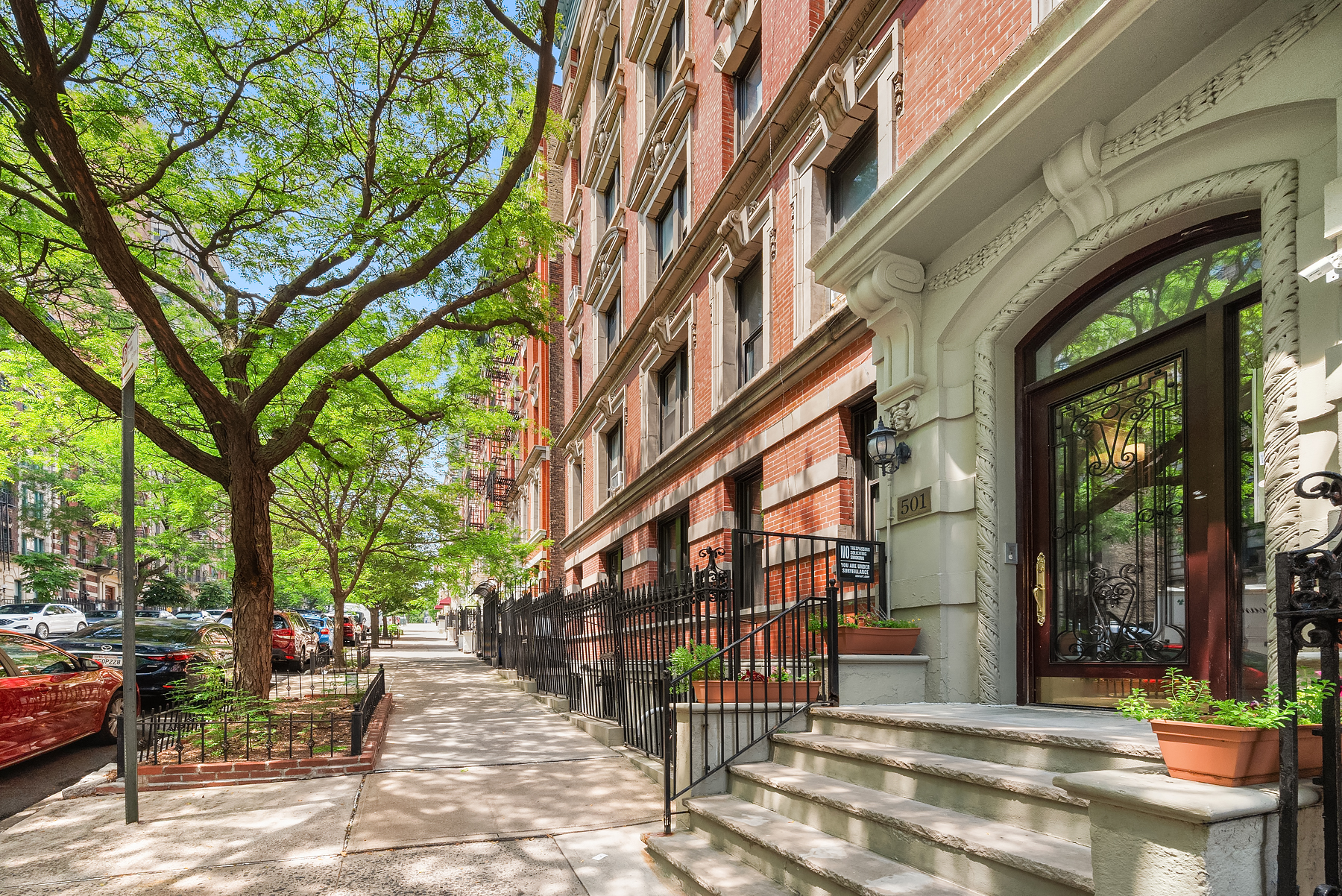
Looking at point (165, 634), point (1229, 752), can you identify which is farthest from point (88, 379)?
point (1229, 752)

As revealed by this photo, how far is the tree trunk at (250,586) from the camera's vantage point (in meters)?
10.3

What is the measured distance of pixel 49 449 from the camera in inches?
776

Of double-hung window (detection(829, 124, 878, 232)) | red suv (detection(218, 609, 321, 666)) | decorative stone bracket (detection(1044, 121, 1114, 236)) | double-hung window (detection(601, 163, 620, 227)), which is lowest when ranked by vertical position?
red suv (detection(218, 609, 321, 666))

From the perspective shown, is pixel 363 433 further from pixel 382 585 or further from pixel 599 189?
pixel 382 585

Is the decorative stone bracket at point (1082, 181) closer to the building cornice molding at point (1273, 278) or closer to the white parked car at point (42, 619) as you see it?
the building cornice molding at point (1273, 278)

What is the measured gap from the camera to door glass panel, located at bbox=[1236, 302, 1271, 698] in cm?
485

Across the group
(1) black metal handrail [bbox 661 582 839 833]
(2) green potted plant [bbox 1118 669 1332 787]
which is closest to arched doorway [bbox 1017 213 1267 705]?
(1) black metal handrail [bbox 661 582 839 833]

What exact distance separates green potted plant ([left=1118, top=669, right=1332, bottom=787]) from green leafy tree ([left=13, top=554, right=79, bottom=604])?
56.7 m

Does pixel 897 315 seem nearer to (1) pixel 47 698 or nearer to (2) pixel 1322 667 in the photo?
(2) pixel 1322 667

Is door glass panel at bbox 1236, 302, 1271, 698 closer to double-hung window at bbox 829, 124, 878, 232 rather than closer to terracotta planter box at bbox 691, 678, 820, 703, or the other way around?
terracotta planter box at bbox 691, 678, 820, 703

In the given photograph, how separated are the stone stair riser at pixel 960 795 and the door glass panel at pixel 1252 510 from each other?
1942mm

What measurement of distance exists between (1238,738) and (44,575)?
187ft

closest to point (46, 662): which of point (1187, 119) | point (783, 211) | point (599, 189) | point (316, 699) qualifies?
point (316, 699)

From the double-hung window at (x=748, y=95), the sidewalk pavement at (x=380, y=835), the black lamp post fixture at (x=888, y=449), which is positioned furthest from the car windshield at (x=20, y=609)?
the black lamp post fixture at (x=888, y=449)
